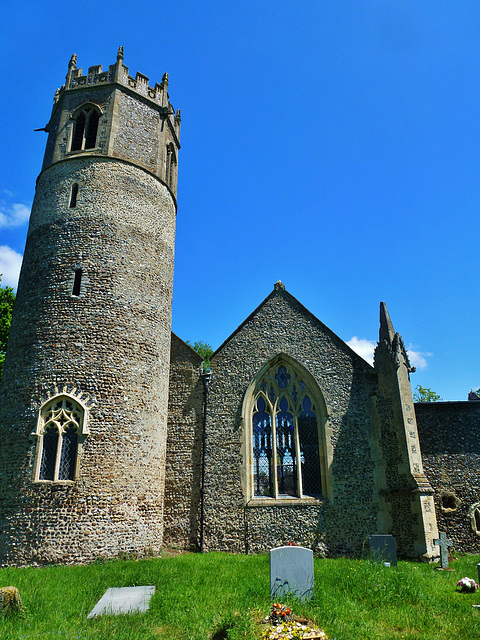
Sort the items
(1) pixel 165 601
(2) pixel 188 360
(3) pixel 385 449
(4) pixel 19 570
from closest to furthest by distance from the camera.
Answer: (1) pixel 165 601, (4) pixel 19 570, (3) pixel 385 449, (2) pixel 188 360

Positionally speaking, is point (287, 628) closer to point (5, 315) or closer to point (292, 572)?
point (292, 572)

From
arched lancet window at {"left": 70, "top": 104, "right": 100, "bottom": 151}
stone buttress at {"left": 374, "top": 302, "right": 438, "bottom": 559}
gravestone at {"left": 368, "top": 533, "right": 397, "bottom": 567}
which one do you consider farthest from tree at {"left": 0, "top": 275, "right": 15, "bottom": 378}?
gravestone at {"left": 368, "top": 533, "right": 397, "bottom": 567}

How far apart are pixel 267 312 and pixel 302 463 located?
17.8ft

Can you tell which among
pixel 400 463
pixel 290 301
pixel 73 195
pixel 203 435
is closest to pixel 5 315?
pixel 73 195

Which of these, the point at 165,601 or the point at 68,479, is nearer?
the point at 165,601

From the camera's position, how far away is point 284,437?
1545 cm

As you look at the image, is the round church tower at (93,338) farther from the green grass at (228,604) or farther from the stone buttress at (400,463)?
the stone buttress at (400,463)

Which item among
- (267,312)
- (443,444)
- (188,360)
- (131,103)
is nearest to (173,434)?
(188,360)

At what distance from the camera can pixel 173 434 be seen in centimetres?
1534

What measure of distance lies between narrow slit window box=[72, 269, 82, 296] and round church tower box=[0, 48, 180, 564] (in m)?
0.03

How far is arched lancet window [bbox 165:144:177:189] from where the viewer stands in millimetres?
17745

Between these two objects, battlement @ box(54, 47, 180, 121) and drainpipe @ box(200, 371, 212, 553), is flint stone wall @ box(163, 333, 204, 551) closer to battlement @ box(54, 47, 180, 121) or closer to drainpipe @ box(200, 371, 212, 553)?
drainpipe @ box(200, 371, 212, 553)

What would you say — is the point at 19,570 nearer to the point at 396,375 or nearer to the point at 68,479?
the point at 68,479

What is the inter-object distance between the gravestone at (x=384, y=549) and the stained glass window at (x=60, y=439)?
25.0 ft
